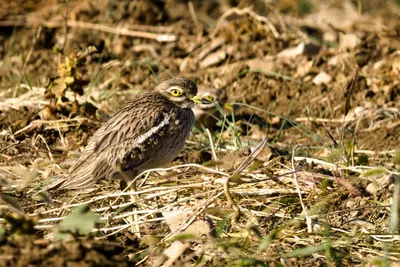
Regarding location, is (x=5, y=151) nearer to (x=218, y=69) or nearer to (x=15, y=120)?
(x=15, y=120)

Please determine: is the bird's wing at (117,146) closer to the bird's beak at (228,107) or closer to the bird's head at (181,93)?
the bird's head at (181,93)

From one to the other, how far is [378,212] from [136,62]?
12.1 feet

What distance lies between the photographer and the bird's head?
6438 mm

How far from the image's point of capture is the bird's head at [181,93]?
644cm

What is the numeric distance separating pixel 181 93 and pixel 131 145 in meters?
0.83

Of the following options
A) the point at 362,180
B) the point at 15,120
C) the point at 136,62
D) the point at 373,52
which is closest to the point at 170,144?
the point at 362,180

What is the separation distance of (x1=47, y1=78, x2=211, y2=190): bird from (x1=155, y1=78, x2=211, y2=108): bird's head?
0.27m

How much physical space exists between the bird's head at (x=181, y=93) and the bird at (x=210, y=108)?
57 cm

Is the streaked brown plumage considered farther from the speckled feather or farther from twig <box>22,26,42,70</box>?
twig <box>22,26,42,70</box>

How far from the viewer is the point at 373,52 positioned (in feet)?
29.1

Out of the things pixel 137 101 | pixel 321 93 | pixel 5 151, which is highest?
pixel 137 101

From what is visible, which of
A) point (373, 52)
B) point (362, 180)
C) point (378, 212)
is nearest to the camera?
point (378, 212)

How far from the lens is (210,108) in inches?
292

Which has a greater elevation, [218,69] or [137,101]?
[137,101]
